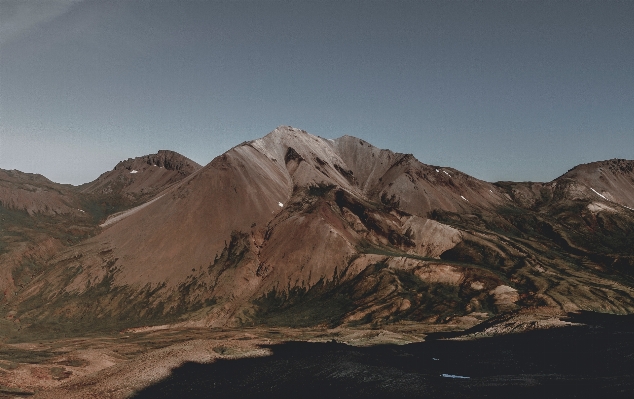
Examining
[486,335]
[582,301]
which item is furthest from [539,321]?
[582,301]

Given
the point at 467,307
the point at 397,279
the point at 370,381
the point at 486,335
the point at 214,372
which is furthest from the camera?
the point at 397,279

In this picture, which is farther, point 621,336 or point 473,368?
point 621,336

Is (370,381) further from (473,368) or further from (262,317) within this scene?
(262,317)

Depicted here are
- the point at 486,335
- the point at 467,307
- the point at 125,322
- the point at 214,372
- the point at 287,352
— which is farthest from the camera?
the point at 125,322

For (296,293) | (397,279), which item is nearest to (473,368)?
(397,279)

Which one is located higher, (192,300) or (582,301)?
(192,300)

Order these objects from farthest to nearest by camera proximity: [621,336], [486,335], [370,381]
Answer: [486,335]
[621,336]
[370,381]

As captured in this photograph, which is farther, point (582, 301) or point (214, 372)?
point (582, 301)
